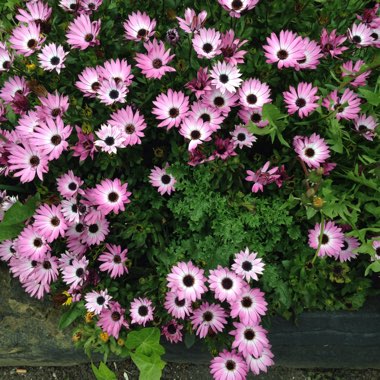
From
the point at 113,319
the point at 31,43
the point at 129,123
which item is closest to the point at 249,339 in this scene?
the point at 113,319

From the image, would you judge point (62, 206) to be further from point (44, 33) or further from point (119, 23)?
point (119, 23)

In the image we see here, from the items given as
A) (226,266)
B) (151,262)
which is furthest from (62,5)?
(226,266)

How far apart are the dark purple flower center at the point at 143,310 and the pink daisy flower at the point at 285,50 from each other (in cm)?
96

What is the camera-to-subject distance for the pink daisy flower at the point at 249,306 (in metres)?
1.49

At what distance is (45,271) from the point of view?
1.63m

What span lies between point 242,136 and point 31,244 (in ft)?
2.66

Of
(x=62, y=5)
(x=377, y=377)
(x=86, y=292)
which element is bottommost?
(x=86, y=292)

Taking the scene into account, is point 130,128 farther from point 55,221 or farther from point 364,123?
point 364,123

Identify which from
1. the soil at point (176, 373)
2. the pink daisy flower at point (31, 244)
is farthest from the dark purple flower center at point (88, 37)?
the soil at point (176, 373)

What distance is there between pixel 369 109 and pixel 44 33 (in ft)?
3.91

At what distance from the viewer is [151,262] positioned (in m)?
1.69

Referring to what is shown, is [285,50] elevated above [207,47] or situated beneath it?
elevated above

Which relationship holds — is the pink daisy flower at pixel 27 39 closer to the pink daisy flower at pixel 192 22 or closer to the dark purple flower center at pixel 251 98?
the pink daisy flower at pixel 192 22

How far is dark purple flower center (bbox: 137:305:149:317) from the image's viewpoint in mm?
1613
